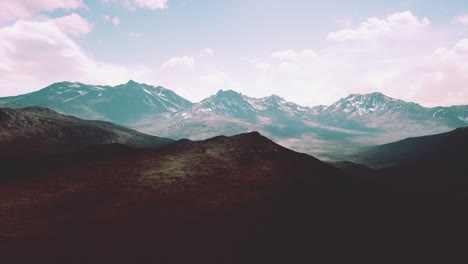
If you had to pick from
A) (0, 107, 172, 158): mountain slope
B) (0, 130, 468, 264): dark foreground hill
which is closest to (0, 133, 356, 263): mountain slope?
(0, 130, 468, 264): dark foreground hill

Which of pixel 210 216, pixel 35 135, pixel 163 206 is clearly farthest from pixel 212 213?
pixel 35 135

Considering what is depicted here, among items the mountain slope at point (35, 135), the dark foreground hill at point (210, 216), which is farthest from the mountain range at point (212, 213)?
the mountain slope at point (35, 135)

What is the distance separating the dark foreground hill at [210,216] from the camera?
2439 cm

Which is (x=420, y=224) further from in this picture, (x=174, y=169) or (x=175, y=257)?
(x=174, y=169)

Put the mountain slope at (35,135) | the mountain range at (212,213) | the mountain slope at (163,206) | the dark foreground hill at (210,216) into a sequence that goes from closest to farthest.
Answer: the mountain slope at (163,206) < the dark foreground hill at (210,216) < the mountain range at (212,213) < the mountain slope at (35,135)

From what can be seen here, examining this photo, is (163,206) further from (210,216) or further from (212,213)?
(210,216)

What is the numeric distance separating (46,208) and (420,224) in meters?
53.8

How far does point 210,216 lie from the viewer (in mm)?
33312

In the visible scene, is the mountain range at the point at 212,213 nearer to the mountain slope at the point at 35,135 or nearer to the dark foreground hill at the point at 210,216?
the dark foreground hill at the point at 210,216

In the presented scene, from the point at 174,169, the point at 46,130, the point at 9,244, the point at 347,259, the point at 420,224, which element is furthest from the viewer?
Result: the point at 46,130

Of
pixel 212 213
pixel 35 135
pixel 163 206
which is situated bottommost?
pixel 163 206

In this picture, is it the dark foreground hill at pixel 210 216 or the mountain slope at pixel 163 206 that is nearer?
the mountain slope at pixel 163 206

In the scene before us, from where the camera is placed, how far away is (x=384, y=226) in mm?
35250

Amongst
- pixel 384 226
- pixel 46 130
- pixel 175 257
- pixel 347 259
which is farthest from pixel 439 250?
pixel 46 130
